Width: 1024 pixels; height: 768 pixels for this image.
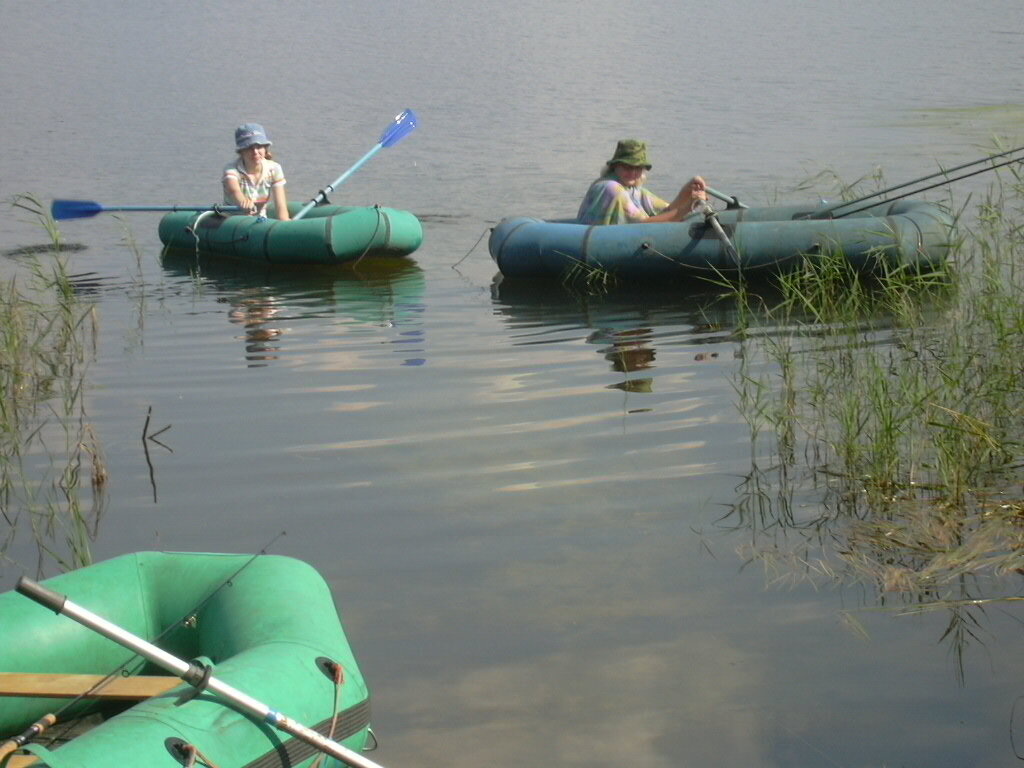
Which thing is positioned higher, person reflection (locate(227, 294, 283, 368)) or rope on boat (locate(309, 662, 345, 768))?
person reflection (locate(227, 294, 283, 368))

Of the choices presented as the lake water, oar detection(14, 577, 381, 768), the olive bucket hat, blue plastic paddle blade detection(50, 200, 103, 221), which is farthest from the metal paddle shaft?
oar detection(14, 577, 381, 768)

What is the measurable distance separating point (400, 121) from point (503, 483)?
23.1 feet

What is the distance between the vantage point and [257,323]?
7.82 m

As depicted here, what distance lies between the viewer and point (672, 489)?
4.73 meters

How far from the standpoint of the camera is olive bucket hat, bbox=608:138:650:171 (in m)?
8.17

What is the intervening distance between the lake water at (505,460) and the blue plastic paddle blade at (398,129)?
0.63 meters

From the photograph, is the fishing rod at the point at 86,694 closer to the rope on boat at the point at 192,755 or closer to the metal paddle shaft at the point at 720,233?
the rope on boat at the point at 192,755

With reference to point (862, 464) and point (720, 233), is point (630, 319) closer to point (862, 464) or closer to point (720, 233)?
point (720, 233)

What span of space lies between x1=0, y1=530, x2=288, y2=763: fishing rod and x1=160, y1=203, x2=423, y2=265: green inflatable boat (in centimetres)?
596

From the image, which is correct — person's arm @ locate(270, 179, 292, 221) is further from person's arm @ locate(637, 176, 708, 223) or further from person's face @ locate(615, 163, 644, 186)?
person's arm @ locate(637, 176, 708, 223)

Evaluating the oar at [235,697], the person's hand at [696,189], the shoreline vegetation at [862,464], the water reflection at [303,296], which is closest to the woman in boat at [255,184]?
the water reflection at [303,296]

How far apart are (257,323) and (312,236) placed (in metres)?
1.50

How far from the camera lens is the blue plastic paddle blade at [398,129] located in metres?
11.4

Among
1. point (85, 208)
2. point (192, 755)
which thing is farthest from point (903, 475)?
point (85, 208)
